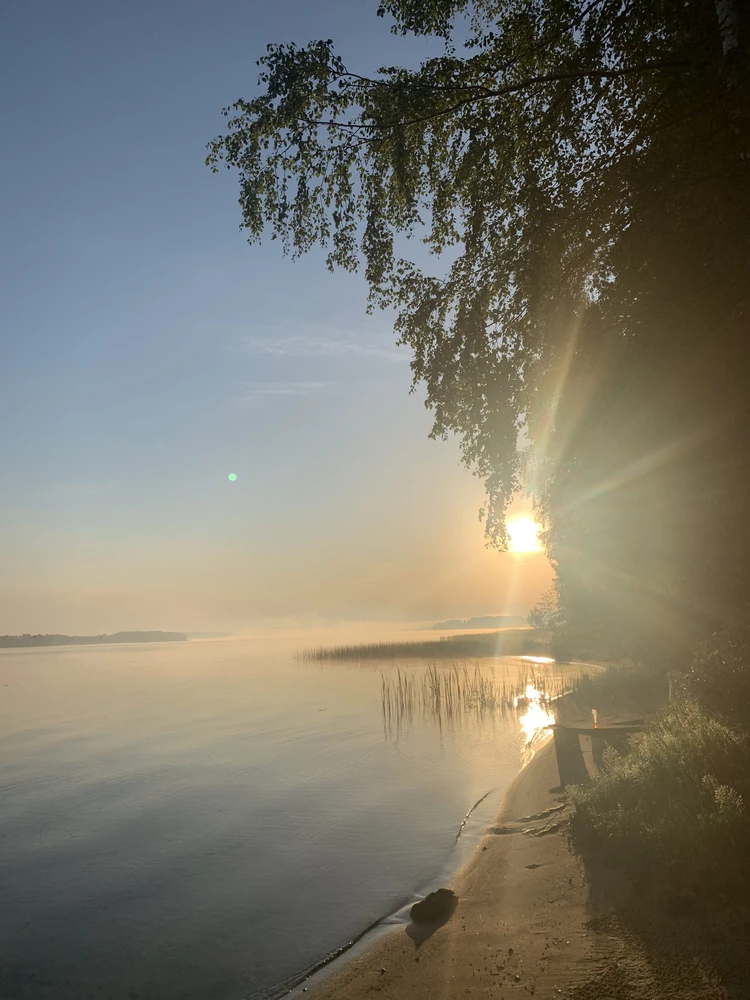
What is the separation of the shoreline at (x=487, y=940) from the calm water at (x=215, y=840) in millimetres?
812

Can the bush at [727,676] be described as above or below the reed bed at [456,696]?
above

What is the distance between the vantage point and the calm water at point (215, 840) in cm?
850

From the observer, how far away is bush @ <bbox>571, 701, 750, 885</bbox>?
717cm

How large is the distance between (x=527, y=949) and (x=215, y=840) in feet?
29.5

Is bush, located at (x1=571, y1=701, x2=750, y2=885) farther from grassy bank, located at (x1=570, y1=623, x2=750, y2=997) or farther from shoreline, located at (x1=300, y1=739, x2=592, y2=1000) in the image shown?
shoreline, located at (x1=300, y1=739, x2=592, y2=1000)

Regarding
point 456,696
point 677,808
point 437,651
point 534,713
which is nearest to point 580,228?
point 677,808

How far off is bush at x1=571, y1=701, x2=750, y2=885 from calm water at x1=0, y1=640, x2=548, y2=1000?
3.46 meters

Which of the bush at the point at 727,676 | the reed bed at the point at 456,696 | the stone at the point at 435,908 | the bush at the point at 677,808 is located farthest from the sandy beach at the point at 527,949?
the reed bed at the point at 456,696

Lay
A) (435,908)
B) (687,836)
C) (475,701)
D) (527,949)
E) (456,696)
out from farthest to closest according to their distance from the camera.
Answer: (456,696), (475,701), (435,908), (687,836), (527,949)

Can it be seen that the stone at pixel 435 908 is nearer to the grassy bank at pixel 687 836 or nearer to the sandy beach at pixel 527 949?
the sandy beach at pixel 527 949

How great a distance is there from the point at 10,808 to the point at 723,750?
17561mm

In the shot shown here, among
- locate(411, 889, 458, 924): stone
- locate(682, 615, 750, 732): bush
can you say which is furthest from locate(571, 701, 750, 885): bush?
locate(411, 889, 458, 924): stone

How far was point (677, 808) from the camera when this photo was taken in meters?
8.04

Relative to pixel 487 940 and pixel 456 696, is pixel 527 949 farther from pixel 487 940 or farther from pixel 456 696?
pixel 456 696
